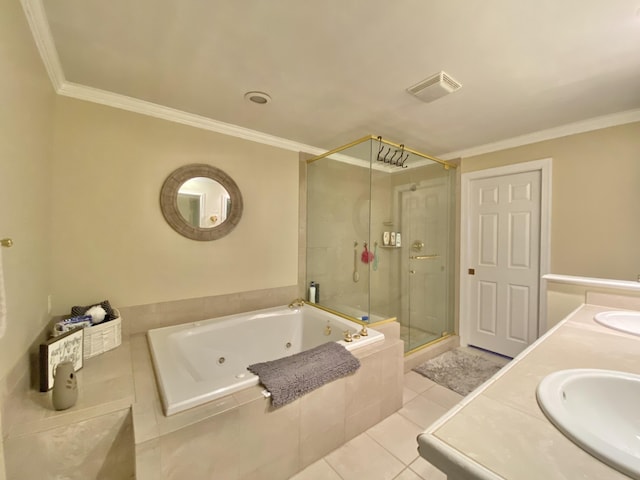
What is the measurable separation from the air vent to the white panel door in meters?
1.61

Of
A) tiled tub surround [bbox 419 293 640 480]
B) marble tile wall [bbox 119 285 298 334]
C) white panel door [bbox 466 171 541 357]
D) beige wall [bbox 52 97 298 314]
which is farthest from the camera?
white panel door [bbox 466 171 541 357]

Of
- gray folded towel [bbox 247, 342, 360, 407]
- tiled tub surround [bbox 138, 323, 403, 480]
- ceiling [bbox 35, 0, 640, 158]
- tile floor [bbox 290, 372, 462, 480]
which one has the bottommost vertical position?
tile floor [bbox 290, 372, 462, 480]

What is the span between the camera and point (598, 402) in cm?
83

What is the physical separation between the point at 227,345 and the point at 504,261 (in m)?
2.97

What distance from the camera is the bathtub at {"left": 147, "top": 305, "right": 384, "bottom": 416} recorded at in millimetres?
1379

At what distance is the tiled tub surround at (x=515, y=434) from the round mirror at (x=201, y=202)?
7.25 ft

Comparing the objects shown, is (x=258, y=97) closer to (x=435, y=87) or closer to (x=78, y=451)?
(x=435, y=87)

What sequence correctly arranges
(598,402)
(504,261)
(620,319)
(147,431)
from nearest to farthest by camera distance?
(598,402) < (147,431) < (620,319) < (504,261)

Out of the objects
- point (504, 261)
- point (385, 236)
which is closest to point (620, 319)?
point (504, 261)

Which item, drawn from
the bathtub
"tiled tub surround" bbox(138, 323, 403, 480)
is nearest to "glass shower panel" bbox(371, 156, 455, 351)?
the bathtub

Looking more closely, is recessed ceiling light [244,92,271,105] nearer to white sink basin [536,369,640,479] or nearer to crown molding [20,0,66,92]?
crown molding [20,0,66,92]

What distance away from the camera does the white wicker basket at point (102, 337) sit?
1706mm

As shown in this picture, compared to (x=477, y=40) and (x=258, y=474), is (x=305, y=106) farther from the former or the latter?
(x=258, y=474)

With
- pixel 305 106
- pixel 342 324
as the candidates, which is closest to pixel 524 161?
pixel 305 106
